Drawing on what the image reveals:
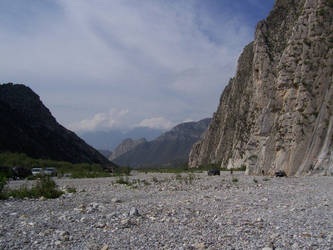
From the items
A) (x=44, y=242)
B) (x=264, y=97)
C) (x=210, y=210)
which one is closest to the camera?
(x=44, y=242)

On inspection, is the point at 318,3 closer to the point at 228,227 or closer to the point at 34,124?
the point at 228,227

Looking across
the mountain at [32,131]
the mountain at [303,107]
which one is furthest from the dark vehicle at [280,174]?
the mountain at [32,131]

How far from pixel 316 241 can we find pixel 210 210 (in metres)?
4.45

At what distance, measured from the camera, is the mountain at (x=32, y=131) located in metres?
67.7

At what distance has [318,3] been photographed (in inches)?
1346

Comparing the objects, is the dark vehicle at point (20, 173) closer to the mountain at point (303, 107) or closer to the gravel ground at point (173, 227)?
the gravel ground at point (173, 227)

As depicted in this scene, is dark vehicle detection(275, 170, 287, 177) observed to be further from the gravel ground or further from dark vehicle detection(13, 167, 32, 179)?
dark vehicle detection(13, 167, 32, 179)

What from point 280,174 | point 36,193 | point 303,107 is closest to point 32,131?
point 280,174

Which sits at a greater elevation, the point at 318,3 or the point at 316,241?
the point at 318,3

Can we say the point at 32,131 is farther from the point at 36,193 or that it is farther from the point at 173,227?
the point at 173,227

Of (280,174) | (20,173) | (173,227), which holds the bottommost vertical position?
(173,227)

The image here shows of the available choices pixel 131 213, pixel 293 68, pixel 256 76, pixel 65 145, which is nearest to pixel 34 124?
pixel 65 145

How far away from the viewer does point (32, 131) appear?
78.5 metres

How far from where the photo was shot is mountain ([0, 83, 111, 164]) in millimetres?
67688
